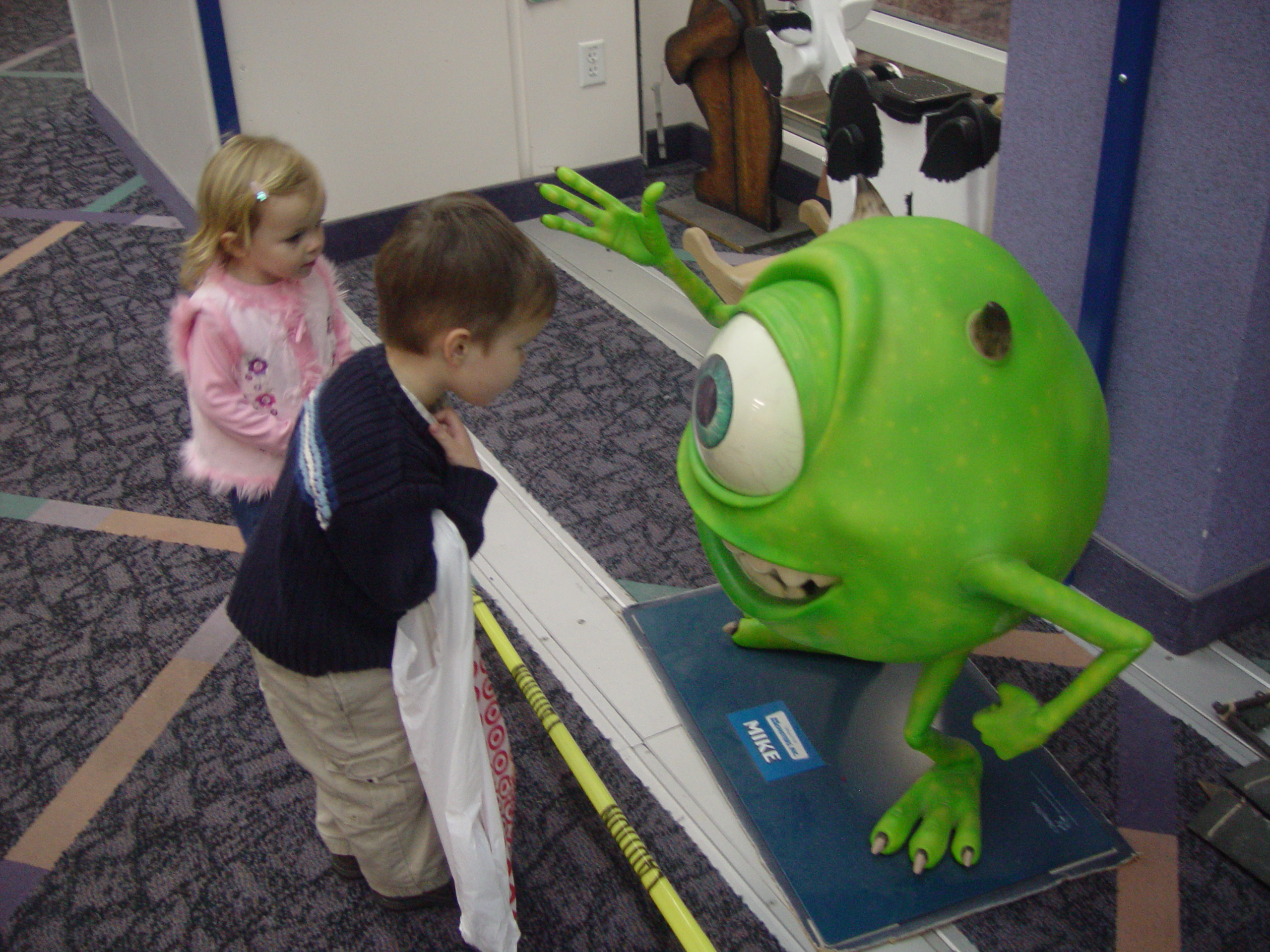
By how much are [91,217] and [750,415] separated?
9.05ft

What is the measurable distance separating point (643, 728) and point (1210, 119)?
1.06 metres

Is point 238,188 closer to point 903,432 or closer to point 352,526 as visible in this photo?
point 352,526

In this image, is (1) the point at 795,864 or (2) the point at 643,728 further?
(2) the point at 643,728

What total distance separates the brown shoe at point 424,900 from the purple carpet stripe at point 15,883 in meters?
0.42

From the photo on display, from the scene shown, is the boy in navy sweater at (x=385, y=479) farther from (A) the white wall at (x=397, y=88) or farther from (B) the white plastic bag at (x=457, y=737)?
(A) the white wall at (x=397, y=88)

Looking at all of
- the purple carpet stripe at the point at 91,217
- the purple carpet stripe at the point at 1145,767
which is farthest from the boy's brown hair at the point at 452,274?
the purple carpet stripe at the point at 91,217

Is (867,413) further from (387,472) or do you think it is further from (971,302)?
(387,472)

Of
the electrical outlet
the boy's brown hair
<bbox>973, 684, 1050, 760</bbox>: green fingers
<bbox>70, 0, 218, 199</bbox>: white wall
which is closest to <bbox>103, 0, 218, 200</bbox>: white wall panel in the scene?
<bbox>70, 0, 218, 199</bbox>: white wall

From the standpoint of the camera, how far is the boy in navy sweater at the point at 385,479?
1.02m

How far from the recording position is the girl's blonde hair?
4.51 feet

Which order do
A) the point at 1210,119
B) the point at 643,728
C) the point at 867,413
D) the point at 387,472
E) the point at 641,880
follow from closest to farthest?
1. the point at 387,472
2. the point at 867,413
3. the point at 641,880
4. the point at 1210,119
5. the point at 643,728

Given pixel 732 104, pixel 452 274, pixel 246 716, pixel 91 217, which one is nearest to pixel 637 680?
pixel 246 716

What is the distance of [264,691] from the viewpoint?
3.91 feet

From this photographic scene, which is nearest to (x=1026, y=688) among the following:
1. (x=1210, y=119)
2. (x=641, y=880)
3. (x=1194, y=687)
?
(x=1194, y=687)
